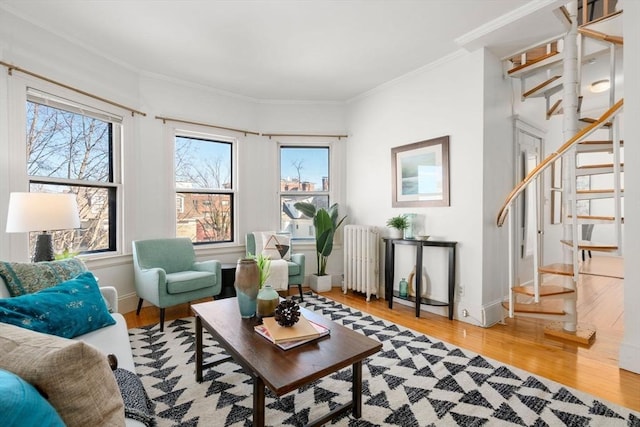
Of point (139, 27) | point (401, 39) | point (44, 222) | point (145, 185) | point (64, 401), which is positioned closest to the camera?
point (64, 401)

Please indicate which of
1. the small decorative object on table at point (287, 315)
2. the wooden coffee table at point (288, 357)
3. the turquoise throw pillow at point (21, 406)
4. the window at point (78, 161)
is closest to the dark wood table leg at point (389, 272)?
the wooden coffee table at point (288, 357)

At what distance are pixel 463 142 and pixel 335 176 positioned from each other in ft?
6.24

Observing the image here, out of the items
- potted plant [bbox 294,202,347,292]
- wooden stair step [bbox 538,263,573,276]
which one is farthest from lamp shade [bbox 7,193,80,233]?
wooden stair step [bbox 538,263,573,276]

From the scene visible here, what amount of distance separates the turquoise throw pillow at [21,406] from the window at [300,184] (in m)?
3.90

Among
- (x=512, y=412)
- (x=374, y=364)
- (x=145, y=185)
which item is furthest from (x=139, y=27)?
(x=512, y=412)

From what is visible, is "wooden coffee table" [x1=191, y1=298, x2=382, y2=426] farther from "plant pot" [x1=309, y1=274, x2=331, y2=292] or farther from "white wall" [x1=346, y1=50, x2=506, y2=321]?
"plant pot" [x1=309, y1=274, x2=331, y2=292]

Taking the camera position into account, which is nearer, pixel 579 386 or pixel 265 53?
pixel 579 386

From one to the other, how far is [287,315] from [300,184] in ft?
10.2

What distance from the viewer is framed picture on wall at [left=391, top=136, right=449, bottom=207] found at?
3332mm

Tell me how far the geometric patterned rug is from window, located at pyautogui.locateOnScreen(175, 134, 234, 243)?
1.87 m

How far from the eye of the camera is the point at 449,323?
10.1 feet

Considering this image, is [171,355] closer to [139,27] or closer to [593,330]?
[139,27]

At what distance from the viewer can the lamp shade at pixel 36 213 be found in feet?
6.86

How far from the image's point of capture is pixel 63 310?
155 centimetres
